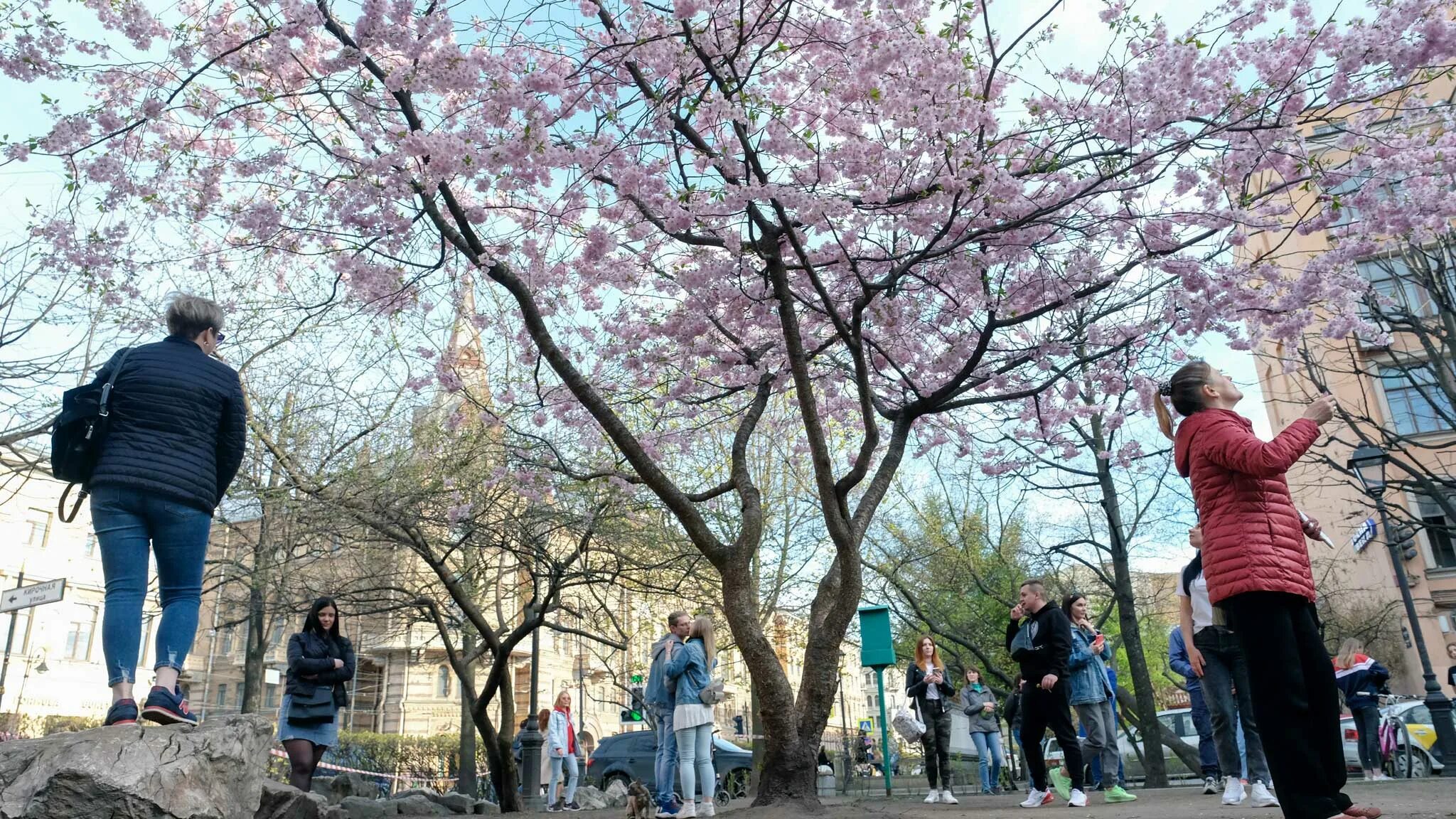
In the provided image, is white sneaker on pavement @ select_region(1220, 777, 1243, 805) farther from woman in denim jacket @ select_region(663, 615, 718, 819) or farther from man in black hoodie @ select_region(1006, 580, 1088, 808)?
woman in denim jacket @ select_region(663, 615, 718, 819)

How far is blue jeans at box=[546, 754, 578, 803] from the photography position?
14422 mm

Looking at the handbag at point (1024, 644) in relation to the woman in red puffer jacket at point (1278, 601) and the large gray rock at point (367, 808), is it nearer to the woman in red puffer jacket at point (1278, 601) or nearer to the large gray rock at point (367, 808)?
the woman in red puffer jacket at point (1278, 601)

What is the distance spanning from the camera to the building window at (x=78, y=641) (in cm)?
3850

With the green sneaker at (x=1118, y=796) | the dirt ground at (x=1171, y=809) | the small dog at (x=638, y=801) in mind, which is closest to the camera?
the dirt ground at (x=1171, y=809)

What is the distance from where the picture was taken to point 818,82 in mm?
8070

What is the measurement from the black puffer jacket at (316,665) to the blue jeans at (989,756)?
8543 millimetres

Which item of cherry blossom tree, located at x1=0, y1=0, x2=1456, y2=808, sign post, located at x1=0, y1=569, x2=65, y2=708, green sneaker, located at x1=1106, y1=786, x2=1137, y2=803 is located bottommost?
green sneaker, located at x1=1106, y1=786, x2=1137, y2=803

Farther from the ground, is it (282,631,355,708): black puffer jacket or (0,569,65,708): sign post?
(0,569,65,708): sign post

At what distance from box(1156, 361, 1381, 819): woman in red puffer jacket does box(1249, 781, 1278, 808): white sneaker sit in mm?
3201

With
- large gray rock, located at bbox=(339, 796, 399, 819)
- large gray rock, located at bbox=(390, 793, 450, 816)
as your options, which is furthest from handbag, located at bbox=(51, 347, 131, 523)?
large gray rock, located at bbox=(390, 793, 450, 816)

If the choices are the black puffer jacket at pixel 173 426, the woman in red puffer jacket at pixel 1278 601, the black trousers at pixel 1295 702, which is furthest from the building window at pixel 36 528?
the black trousers at pixel 1295 702

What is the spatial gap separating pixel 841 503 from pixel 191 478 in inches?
201

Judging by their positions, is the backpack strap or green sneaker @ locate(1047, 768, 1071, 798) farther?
green sneaker @ locate(1047, 768, 1071, 798)

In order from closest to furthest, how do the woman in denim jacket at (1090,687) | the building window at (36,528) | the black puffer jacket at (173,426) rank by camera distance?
the black puffer jacket at (173,426), the woman in denim jacket at (1090,687), the building window at (36,528)
